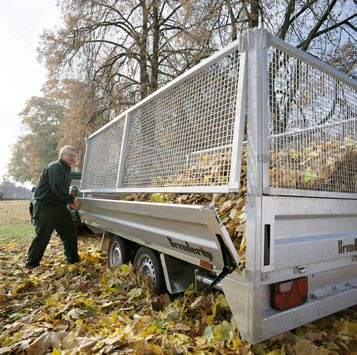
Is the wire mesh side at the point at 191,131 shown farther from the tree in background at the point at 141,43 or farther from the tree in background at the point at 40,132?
the tree in background at the point at 40,132

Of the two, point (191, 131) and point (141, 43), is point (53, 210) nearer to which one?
point (191, 131)

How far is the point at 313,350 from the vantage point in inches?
88.2

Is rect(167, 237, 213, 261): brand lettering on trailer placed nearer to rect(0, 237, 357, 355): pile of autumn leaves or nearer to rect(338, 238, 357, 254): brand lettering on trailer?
rect(0, 237, 357, 355): pile of autumn leaves

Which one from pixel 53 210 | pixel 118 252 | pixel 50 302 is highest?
pixel 53 210

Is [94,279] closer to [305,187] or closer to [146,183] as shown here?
[146,183]

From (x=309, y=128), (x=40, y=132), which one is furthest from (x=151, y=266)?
(x=40, y=132)

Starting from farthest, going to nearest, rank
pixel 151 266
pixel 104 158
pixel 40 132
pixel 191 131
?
pixel 40 132 → pixel 104 158 → pixel 151 266 → pixel 191 131

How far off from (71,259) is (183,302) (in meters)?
2.79

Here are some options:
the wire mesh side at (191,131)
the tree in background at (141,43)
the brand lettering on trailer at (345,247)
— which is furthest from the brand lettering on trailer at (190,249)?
the tree in background at (141,43)

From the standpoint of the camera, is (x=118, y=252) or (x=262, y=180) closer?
(x=262, y=180)

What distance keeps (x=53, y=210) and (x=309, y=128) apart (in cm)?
401

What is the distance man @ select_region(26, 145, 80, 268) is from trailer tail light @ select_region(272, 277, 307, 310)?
3.51 metres

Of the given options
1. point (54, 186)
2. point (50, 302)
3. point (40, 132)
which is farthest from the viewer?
point (40, 132)

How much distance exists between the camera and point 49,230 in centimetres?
488
